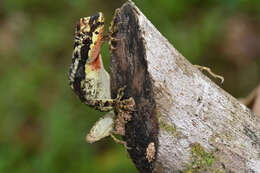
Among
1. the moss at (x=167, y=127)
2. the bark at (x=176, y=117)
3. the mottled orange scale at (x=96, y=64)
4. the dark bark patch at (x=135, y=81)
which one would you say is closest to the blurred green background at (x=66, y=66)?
the mottled orange scale at (x=96, y=64)

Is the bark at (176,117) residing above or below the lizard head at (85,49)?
below

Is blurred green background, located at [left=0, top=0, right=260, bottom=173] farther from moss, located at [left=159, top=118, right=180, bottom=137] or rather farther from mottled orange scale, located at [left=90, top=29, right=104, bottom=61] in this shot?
moss, located at [left=159, top=118, right=180, bottom=137]

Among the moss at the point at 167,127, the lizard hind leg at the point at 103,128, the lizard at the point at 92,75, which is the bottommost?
the moss at the point at 167,127

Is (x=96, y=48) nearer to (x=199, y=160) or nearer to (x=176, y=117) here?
(x=176, y=117)

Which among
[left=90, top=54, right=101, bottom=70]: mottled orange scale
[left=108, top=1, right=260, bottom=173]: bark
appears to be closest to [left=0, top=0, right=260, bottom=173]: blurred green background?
[left=90, top=54, right=101, bottom=70]: mottled orange scale

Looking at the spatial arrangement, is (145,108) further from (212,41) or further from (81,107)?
(212,41)

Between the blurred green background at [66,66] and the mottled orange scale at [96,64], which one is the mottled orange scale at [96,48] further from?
the blurred green background at [66,66]
